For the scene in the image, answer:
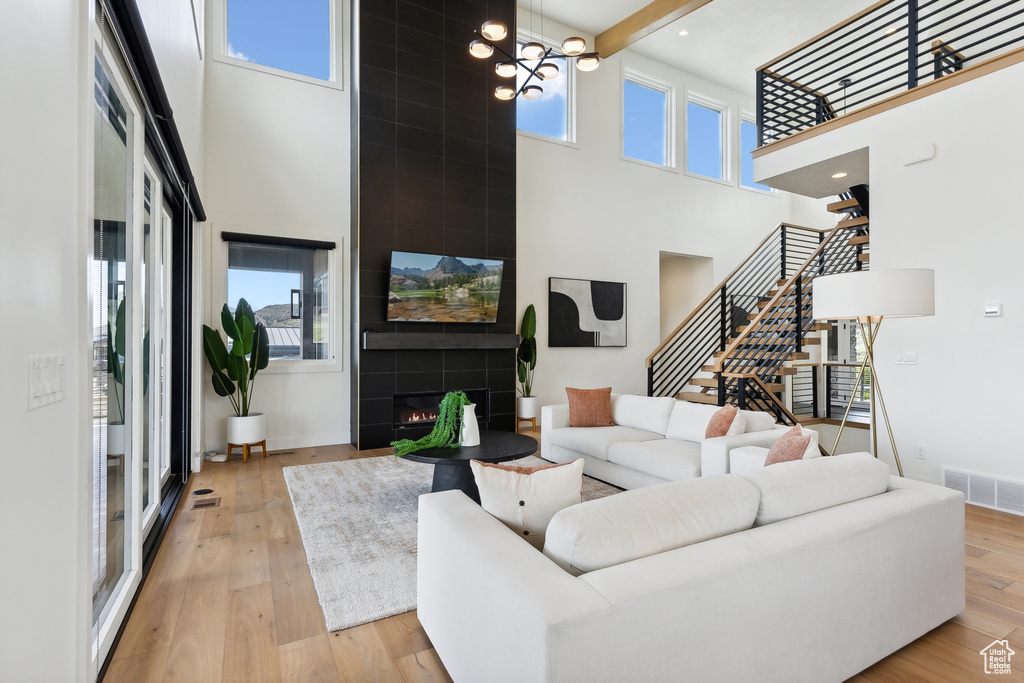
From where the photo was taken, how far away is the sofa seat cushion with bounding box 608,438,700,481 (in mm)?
3566

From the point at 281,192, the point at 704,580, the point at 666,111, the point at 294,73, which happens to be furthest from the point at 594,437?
the point at 666,111

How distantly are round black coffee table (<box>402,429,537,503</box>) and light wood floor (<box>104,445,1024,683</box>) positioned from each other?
88 centimetres

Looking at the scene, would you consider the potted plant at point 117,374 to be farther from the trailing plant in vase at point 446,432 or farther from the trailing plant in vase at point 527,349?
the trailing plant in vase at point 527,349

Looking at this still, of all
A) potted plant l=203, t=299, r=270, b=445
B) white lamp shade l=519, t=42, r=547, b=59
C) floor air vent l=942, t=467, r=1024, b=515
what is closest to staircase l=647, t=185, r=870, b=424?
floor air vent l=942, t=467, r=1024, b=515

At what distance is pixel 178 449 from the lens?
434 centimetres

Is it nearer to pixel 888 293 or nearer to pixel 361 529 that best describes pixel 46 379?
pixel 361 529

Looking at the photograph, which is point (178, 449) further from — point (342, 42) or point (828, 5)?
point (828, 5)

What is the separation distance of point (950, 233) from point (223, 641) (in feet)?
17.4

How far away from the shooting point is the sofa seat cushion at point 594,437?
426cm

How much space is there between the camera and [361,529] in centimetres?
326

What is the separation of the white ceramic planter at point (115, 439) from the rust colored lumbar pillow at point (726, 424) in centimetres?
336

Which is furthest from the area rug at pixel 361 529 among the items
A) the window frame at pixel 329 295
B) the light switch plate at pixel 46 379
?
the light switch plate at pixel 46 379

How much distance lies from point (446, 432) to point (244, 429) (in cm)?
238

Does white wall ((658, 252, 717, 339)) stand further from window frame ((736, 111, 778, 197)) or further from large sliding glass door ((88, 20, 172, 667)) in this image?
large sliding glass door ((88, 20, 172, 667))
